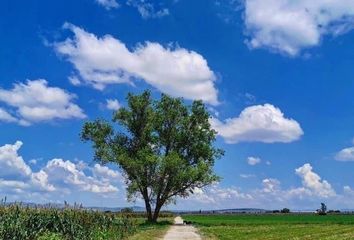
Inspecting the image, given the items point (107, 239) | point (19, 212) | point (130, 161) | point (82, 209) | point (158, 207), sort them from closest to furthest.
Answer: point (19, 212) → point (107, 239) → point (82, 209) → point (130, 161) → point (158, 207)

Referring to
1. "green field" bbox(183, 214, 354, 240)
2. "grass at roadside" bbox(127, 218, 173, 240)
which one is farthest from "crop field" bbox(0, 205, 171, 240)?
"green field" bbox(183, 214, 354, 240)

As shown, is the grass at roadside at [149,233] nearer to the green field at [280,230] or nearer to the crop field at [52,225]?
the crop field at [52,225]

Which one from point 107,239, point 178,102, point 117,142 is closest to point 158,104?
point 178,102

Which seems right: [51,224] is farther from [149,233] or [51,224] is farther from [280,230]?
[280,230]

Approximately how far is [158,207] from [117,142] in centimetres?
915

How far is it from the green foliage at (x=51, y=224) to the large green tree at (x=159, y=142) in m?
26.1

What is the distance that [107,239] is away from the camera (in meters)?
34.4

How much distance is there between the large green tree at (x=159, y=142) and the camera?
67.1 metres

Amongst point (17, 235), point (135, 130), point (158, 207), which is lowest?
point (17, 235)

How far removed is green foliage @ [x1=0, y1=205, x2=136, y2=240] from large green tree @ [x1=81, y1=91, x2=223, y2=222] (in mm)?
26138

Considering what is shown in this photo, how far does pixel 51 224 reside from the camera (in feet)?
113

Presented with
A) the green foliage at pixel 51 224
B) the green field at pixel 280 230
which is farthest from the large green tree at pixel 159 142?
the green foliage at pixel 51 224

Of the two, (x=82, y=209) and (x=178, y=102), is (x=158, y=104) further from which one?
(x=82, y=209)

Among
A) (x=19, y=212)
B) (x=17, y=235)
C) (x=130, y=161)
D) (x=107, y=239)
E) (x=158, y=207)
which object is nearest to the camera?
(x=17, y=235)
